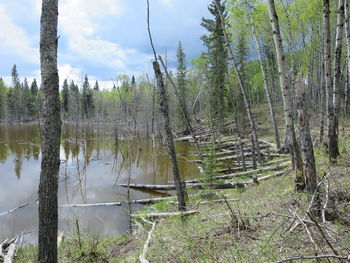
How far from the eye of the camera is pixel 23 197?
1095 centimetres

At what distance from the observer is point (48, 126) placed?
126 inches

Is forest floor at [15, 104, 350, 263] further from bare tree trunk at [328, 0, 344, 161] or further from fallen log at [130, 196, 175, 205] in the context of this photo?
fallen log at [130, 196, 175, 205]

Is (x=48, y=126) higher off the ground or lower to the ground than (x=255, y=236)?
higher

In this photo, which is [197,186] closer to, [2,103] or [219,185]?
[219,185]

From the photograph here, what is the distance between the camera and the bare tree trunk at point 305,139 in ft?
11.7

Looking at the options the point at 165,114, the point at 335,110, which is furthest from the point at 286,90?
the point at 165,114

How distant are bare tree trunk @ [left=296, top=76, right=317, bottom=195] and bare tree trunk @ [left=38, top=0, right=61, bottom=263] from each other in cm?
389

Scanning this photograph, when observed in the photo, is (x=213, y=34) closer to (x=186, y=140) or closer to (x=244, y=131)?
(x=244, y=131)

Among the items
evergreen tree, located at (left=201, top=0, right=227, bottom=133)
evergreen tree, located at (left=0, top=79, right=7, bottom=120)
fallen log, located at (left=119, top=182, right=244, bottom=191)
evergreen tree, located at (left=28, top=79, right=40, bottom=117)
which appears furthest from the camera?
evergreen tree, located at (left=28, top=79, right=40, bottom=117)

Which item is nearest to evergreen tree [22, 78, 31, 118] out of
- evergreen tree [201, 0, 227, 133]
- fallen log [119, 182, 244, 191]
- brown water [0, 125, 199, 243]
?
brown water [0, 125, 199, 243]

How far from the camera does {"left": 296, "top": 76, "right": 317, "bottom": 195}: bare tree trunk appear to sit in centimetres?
356

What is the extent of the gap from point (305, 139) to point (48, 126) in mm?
4264

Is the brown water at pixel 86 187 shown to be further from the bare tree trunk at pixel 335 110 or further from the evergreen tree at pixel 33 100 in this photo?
the evergreen tree at pixel 33 100

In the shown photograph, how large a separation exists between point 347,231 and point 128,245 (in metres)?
4.44
